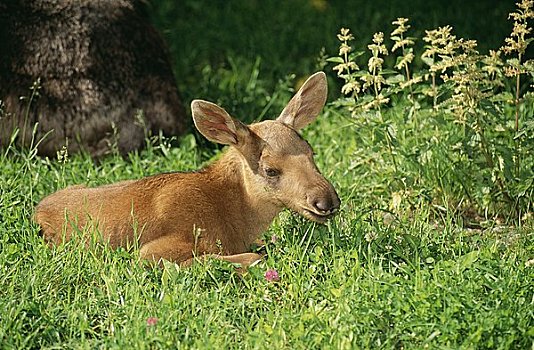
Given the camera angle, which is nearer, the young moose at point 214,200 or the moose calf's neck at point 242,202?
the young moose at point 214,200

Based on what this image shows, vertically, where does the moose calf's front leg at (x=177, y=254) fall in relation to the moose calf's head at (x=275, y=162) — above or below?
below

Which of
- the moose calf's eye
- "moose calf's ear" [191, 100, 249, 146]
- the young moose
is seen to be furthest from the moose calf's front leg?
"moose calf's ear" [191, 100, 249, 146]

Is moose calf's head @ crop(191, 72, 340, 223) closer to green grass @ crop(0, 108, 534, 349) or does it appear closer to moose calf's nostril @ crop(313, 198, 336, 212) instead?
moose calf's nostril @ crop(313, 198, 336, 212)

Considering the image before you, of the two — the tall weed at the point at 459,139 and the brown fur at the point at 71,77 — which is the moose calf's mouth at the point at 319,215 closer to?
the tall weed at the point at 459,139

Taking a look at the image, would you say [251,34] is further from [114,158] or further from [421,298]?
[421,298]

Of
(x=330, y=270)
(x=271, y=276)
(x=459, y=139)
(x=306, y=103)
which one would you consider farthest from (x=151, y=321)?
(x=459, y=139)

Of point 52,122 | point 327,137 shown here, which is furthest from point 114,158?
point 327,137

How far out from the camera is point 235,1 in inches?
416

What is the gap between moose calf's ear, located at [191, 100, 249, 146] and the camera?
534 centimetres

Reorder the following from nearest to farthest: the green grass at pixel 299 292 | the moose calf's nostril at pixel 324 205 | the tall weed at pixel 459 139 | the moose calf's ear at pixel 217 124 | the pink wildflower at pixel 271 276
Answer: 1. the green grass at pixel 299 292
2. the pink wildflower at pixel 271 276
3. the moose calf's nostril at pixel 324 205
4. the moose calf's ear at pixel 217 124
5. the tall weed at pixel 459 139

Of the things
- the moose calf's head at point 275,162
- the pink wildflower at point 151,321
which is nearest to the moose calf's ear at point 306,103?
the moose calf's head at point 275,162

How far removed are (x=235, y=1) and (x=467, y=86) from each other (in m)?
4.98

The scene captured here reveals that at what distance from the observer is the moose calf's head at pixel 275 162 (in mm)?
5133

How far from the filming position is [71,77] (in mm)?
7320
